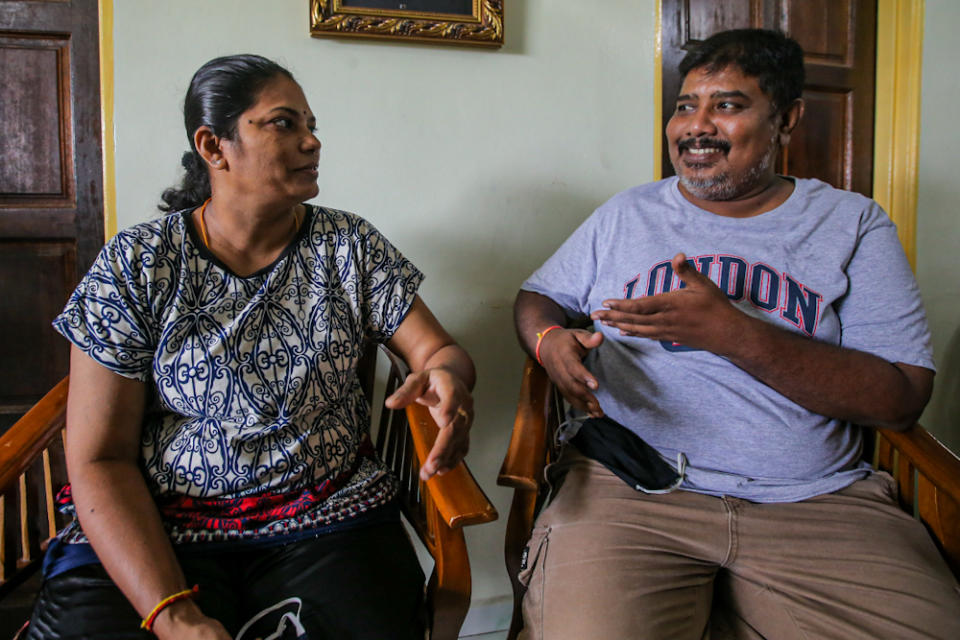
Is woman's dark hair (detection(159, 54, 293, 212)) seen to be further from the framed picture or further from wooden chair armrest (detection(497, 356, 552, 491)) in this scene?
wooden chair armrest (detection(497, 356, 552, 491))

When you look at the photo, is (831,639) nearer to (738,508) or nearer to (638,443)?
(738,508)

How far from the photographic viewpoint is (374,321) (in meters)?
1.21

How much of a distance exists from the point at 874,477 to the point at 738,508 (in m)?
0.31

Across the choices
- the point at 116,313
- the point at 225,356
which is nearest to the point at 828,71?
the point at 225,356

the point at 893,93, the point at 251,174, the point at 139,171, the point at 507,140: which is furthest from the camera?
the point at 893,93

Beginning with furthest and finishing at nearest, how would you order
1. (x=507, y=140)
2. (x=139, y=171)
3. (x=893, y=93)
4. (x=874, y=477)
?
(x=893, y=93), (x=507, y=140), (x=139, y=171), (x=874, y=477)

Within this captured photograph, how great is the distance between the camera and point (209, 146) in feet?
3.65

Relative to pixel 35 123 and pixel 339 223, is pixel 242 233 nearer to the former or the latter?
pixel 339 223

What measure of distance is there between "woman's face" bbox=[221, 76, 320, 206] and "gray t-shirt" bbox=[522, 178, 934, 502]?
66cm

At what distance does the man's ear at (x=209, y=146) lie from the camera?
1104mm

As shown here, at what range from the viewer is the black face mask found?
1162 millimetres

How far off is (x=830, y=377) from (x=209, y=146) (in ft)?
3.90

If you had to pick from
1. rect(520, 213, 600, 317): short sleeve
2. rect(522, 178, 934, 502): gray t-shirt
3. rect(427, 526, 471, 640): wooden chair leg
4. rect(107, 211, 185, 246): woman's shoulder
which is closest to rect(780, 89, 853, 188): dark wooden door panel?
rect(522, 178, 934, 502): gray t-shirt

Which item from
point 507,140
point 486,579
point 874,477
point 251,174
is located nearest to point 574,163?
point 507,140
